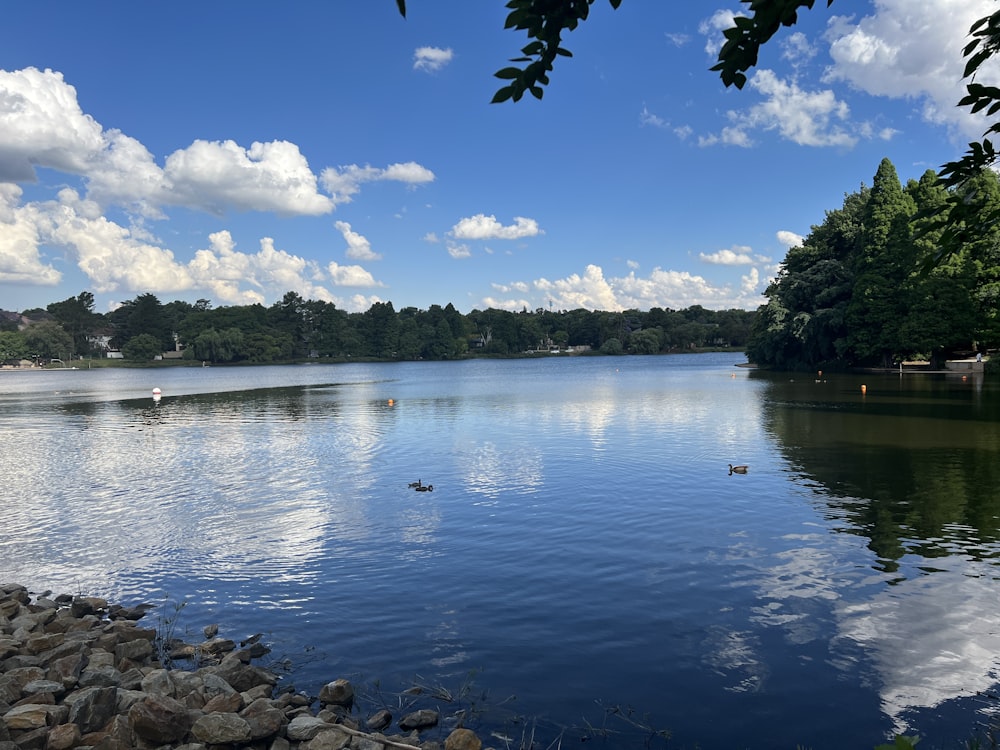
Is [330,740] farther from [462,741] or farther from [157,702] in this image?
[157,702]

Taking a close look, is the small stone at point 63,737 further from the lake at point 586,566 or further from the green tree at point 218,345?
the green tree at point 218,345

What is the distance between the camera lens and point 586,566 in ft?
48.7

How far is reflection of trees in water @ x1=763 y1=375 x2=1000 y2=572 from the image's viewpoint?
16.5m

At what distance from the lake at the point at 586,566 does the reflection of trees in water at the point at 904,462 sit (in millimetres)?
154

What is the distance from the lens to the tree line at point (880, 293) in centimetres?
6794

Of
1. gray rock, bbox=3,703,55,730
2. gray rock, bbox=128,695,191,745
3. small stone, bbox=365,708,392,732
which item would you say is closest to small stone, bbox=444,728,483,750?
small stone, bbox=365,708,392,732

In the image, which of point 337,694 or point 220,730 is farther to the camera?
point 337,694

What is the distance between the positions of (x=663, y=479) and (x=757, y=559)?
8962mm

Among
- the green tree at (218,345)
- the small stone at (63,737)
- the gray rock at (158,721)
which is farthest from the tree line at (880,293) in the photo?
the green tree at (218,345)

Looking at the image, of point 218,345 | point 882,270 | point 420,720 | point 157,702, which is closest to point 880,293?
point 882,270

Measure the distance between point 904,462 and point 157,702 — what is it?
1025 inches

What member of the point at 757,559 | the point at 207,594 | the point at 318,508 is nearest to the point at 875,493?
Answer: the point at 757,559

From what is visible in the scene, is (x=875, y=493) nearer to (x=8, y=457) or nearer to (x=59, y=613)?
(x=59, y=613)

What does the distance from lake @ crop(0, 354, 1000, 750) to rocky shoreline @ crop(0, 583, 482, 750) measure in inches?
26.7
